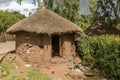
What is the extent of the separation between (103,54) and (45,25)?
4.88 m

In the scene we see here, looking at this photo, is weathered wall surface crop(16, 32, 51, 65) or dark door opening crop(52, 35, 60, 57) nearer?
weathered wall surface crop(16, 32, 51, 65)

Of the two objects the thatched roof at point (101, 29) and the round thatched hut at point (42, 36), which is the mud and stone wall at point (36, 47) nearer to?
the round thatched hut at point (42, 36)

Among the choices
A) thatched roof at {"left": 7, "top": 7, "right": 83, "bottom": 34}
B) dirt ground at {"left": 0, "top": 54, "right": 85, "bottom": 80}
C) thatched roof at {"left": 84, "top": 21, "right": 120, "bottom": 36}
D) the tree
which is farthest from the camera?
the tree

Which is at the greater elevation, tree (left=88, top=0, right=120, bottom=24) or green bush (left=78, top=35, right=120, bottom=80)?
tree (left=88, top=0, right=120, bottom=24)

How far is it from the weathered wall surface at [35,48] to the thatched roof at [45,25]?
1.77 feet

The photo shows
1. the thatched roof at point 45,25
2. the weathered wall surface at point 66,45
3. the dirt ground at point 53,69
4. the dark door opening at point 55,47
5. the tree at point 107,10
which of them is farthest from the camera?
the tree at point 107,10

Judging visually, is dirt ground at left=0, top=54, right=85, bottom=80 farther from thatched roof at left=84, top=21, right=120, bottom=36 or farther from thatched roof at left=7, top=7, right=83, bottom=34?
thatched roof at left=84, top=21, right=120, bottom=36

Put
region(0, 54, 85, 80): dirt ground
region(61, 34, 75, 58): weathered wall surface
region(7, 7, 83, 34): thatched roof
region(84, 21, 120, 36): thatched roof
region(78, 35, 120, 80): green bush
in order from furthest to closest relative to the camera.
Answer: region(84, 21, 120, 36): thatched roof → region(61, 34, 75, 58): weathered wall surface → region(7, 7, 83, 34): thatched roof → region(0, 54, 85, 80): dirt ground → region(78, 35, 120, 80): green bush

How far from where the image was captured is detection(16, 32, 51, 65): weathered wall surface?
68.4 feet

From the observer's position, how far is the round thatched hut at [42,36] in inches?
821

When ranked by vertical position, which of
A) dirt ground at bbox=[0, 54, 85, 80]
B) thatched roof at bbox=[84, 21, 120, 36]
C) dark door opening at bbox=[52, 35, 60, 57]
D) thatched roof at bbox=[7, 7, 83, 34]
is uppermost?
thatched roof at bbox=[7, 7, 83, 34]

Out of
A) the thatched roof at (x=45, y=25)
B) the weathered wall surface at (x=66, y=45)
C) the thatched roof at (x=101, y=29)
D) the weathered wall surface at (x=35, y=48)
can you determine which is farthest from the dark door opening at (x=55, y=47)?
the thatched roof at (x=101, y=29)

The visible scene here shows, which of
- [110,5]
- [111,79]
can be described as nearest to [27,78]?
[111,79]

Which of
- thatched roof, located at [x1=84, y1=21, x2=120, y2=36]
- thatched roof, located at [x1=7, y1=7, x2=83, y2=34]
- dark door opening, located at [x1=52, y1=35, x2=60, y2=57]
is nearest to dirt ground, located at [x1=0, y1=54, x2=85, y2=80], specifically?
dark door opening, located at [x1=52, y1=35, x2=60, y2=57]
